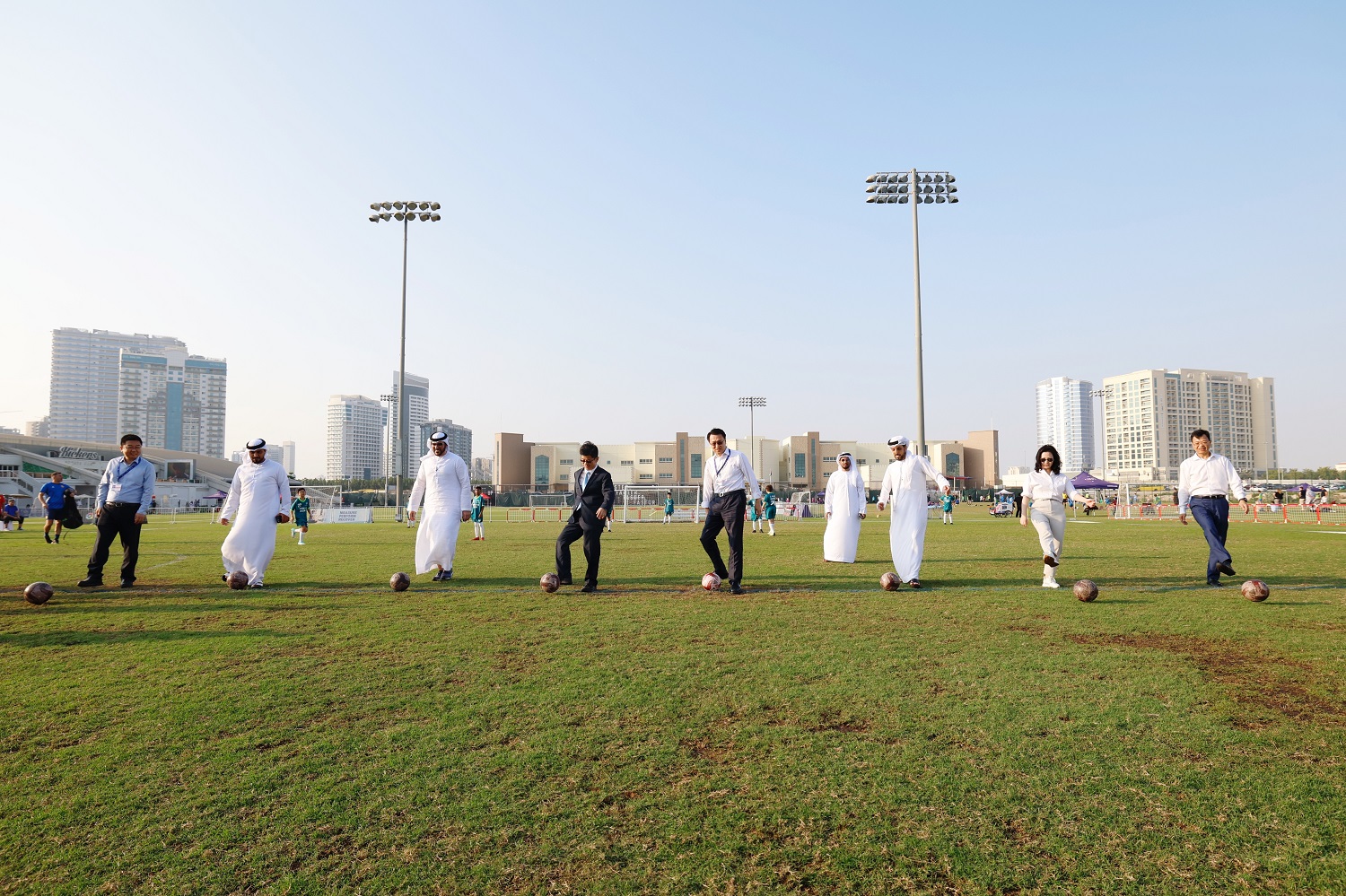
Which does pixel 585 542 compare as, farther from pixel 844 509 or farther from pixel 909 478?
pixel 844 509

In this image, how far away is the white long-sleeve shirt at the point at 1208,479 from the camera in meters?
10.2

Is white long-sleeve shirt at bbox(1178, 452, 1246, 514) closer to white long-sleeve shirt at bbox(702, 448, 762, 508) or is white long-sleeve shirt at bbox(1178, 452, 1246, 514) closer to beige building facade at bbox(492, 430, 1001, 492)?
white long-sleeve shirt at bbox(702, 448, 762, 508)

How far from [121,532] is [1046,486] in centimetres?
1296

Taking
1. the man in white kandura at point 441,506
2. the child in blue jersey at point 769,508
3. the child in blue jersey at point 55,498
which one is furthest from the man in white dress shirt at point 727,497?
the child in blue jersey at point 769,508

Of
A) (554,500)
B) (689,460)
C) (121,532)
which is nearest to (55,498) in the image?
(121,532)

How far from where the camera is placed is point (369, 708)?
4586mm

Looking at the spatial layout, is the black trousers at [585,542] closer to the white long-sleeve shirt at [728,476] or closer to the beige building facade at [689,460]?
the white long-sleeve shirt at [728,476]

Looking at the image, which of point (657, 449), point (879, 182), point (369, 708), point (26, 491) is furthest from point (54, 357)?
point (369, 708)

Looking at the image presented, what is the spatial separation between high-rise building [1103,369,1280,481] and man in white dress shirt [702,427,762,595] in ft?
460

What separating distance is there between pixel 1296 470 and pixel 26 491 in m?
211

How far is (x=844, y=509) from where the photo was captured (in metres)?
13.6

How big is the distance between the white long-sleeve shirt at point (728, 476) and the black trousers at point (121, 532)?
804cm

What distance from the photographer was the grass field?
2.70 m

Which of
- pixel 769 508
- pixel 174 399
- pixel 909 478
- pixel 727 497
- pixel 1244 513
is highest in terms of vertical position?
pixel 174 399
